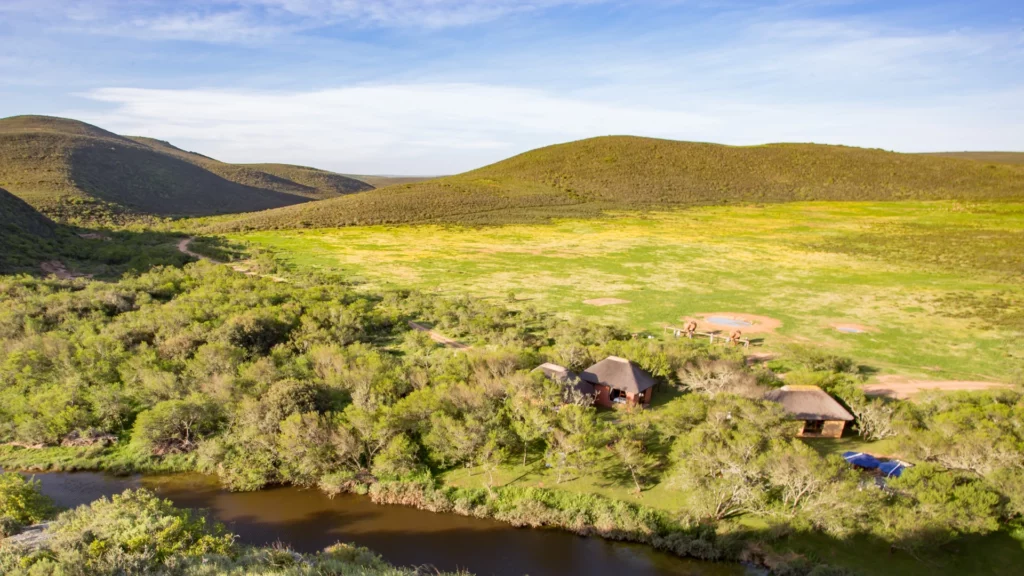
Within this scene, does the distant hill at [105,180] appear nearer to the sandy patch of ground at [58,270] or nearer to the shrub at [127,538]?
the sandy patch of ground at [58,270]

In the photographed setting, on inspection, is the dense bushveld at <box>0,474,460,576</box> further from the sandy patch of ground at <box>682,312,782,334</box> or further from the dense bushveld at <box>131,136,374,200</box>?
the dense bushveld at <box>131,136,374,200</box>

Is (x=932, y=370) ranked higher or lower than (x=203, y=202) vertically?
lower

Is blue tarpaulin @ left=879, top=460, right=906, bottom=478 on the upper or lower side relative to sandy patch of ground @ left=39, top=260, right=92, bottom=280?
lower

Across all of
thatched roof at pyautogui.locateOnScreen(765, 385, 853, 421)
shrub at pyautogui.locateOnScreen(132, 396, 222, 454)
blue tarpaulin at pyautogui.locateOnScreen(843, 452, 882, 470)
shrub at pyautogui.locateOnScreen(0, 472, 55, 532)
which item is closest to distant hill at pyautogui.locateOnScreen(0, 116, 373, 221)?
shrub at pyautogui.locateOnScreen(132, 396, 222, 454)

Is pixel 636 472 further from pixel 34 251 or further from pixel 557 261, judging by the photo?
pixel 34 251

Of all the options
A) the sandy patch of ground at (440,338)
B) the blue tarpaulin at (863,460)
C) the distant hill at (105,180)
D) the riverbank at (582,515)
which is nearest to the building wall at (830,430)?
the blue tarpaulin at (863,460)

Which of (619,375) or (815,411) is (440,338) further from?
(815,411)

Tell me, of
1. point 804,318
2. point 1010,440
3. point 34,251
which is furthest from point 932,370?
point 34,251
